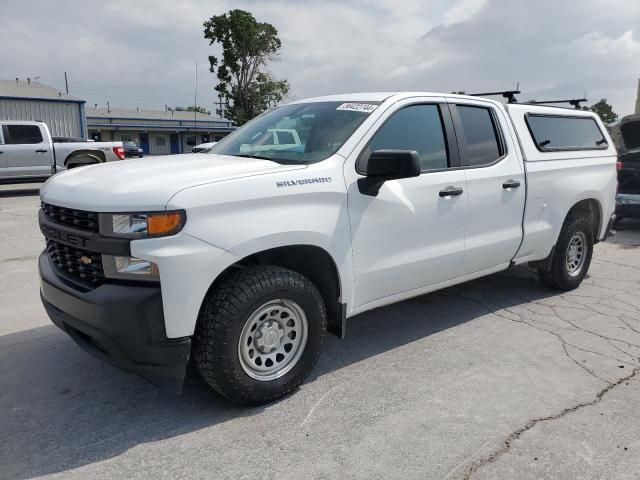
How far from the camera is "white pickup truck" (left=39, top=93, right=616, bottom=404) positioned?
2.62 m

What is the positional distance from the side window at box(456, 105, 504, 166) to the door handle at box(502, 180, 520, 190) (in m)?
0.22

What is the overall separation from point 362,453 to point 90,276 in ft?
5.61

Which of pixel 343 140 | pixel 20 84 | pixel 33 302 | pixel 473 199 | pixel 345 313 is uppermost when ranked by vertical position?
pixel 20 84

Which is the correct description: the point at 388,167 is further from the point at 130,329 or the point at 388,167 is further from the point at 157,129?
the point at 157,129

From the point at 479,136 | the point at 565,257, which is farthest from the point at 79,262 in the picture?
the point at 565,257

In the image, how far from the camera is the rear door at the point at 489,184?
4.11 m

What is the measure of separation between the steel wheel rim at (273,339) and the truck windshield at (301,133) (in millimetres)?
971

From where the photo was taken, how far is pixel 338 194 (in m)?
3.22

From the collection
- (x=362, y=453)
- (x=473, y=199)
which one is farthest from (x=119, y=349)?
(x=473, y=199)

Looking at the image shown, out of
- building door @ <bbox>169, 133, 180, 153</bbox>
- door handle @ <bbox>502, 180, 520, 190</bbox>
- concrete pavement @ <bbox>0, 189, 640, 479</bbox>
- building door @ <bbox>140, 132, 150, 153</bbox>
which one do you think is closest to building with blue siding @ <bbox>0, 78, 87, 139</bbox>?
building door @ <bbox>140, 132, 150, 153</bbox>

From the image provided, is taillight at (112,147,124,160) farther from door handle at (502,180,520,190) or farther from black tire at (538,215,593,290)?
door handle at (502,180,520,190)

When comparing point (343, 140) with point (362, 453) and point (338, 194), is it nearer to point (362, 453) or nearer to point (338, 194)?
point (338, 194)

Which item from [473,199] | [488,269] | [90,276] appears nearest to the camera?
[90,276]

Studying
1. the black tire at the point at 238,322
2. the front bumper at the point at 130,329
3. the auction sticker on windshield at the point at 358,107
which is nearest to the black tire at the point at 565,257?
the auction sticker on windshield at the point at 358,107
